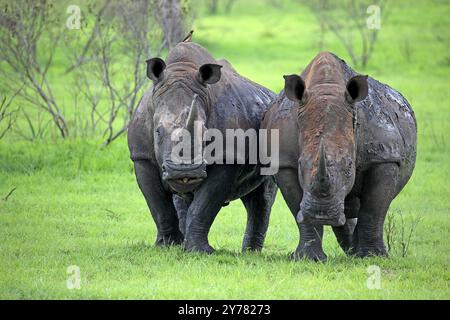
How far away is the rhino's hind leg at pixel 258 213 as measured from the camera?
11.7 m

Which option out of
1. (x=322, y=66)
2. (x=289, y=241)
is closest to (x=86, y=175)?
(x=289, y=241)

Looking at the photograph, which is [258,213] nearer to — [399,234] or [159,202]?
[159,202]

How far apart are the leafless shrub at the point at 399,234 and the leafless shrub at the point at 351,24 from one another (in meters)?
15.0

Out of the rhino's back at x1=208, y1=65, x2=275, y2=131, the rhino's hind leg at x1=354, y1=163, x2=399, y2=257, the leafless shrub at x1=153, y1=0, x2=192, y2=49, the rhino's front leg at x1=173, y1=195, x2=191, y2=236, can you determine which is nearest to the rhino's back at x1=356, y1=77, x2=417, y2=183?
the rhino's hind leg at x1=354, y1=163, x2=399, y2=257

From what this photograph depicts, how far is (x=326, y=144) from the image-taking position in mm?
9164

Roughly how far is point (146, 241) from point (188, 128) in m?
2.37

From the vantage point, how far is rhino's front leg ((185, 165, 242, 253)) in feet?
33.5

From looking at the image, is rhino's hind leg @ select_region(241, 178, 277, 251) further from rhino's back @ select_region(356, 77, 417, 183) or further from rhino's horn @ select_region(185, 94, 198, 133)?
rhino's horn @ select_region(185, 94, 198, 133)

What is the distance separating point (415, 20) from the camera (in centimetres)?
3481

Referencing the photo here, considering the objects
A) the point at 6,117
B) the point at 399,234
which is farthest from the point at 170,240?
the point at 6,117

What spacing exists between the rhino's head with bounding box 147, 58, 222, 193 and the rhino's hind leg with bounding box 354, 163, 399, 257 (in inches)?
61.7

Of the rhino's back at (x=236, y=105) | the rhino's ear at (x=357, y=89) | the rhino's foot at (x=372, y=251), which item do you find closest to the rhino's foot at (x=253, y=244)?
the rhino's back at (x=236, y=105)
